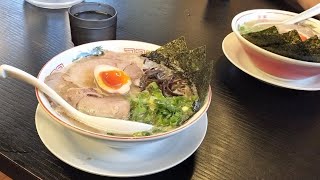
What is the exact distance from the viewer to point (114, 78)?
80cm

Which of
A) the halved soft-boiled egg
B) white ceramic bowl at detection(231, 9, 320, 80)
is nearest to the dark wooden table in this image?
white ceramic bowl at detection(231, 9, 320, 80)

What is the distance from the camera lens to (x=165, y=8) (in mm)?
1402

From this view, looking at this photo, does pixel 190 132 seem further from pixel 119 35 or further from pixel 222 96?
pixel 119 35

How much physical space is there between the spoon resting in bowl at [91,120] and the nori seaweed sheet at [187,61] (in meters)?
0.17

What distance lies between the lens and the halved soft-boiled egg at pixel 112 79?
31.1 inches

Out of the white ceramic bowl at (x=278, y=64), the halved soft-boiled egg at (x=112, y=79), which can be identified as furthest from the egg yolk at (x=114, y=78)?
the white ceramic bowl at (x=278, y=64)

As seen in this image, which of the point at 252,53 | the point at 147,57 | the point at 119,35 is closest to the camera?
the point at 147,57

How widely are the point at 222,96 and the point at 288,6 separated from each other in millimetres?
718

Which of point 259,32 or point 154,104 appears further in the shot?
point 259,32

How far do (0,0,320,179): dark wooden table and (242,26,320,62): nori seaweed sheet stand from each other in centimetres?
10

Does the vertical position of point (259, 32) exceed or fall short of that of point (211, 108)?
it exceeds it

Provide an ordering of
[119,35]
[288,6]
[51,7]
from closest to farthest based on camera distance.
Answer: [119,35], [51,7], [288,6]

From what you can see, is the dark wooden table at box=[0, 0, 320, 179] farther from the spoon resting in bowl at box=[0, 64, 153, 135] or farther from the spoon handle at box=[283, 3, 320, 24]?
the spoon handle at box=[283, 3, 320, 24]

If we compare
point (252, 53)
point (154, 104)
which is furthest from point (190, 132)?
point (252, 53)
